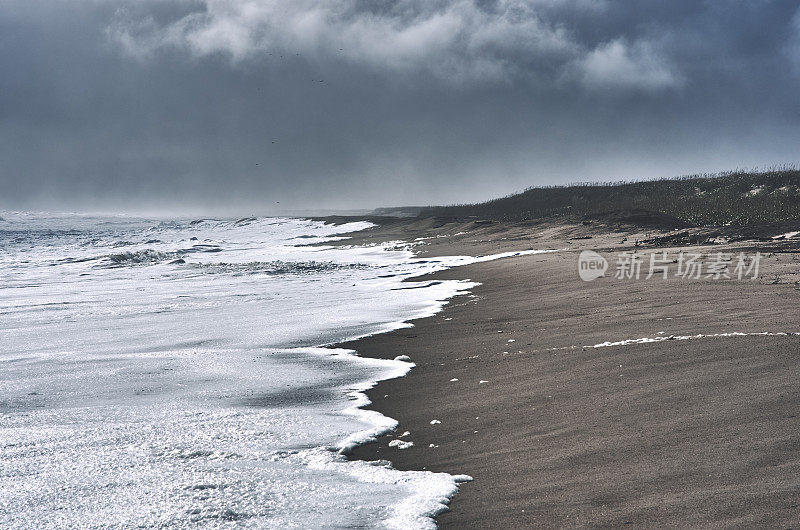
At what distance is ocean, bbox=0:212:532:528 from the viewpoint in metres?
3.32

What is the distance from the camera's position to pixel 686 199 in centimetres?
3444

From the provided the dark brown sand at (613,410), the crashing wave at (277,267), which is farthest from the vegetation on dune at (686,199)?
the dark brown sand at (613,410)

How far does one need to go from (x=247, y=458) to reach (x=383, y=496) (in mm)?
1037

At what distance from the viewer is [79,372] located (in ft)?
21.9

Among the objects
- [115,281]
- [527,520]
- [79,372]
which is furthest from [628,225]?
[527,520]

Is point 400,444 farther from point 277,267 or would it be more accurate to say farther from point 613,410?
point 277,267

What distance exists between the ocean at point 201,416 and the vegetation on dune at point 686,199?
17249 mm

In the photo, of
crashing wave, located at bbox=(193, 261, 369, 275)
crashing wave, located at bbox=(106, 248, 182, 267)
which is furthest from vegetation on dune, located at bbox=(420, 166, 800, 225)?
crashing wave, located at bbox=(106, 248, 182, 267)
